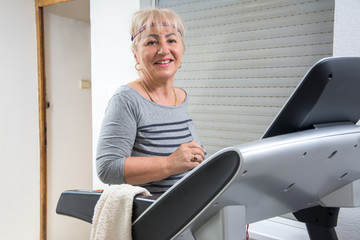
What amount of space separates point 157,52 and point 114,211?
67 cm

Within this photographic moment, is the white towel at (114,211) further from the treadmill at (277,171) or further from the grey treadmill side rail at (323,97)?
the grey treadmill side rail at (323,97)

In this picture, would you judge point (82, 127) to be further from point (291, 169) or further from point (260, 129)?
point (291, 169)

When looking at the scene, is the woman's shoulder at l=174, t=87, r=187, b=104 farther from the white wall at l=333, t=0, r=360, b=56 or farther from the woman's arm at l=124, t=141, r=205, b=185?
the white wall at l=333, t=0, r=360, b=56

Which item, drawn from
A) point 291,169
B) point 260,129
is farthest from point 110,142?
point 260,129

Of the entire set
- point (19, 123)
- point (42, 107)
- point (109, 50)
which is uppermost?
point (109, 50)

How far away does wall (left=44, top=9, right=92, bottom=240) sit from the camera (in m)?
3.35

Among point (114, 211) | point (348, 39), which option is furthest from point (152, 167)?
point (348, 39)

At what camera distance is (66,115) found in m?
3.54

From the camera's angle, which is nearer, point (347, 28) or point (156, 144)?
point (156, 144)

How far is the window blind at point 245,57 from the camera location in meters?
1.79

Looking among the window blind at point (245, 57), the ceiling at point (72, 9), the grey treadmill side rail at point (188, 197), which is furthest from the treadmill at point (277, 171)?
the ceiling at point (72, 9)

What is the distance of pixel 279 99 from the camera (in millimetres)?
1893

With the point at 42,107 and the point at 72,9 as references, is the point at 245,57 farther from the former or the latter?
the point at 42,107

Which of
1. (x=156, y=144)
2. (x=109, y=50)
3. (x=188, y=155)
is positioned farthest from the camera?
(x=109, y=50)
